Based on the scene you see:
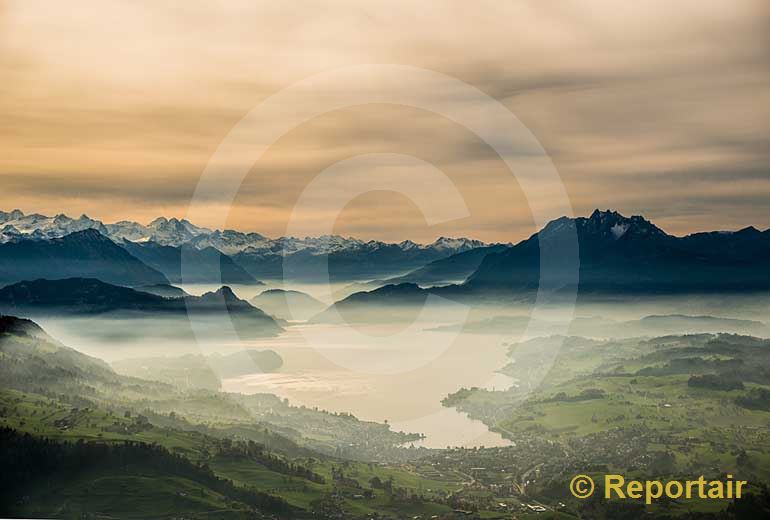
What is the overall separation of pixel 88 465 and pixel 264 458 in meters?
8.64

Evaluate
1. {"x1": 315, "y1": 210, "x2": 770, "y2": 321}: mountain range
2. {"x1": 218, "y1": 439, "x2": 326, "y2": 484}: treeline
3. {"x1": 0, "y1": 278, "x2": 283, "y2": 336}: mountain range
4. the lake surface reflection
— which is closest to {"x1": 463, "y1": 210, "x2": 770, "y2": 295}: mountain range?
{"x1": 315, "y1": 210, "x2": 770, "y2": 321}: mountain range

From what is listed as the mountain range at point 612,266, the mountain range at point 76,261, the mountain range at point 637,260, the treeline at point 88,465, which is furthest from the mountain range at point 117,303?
the mountain range at point 637,260

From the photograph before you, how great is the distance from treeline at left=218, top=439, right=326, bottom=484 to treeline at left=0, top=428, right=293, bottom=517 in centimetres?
181

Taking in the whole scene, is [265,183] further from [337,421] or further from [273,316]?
[337,421]

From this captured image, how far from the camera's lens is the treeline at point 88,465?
106 feet

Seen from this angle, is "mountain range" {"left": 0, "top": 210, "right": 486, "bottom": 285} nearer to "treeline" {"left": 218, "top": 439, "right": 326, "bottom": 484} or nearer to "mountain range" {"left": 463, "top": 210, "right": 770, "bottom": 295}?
"mountain range" {"left": 463, "top": 210, "right": 770, "bottom": 295}

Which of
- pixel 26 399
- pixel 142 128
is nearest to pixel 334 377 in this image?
pixel 142 128

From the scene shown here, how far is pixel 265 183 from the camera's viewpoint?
29.1m

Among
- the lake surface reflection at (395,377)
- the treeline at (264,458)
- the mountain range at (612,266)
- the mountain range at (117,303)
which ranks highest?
the mountain range at (612,266)

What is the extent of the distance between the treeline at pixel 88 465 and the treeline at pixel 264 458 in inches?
71.1

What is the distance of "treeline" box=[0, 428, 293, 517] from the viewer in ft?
106

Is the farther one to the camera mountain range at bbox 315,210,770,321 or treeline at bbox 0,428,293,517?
treeline at bbox 0,428,293,517

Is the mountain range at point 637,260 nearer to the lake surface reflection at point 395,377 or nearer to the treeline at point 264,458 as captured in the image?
the lake surface reflection at point 395,377

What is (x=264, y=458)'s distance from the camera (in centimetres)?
4031
